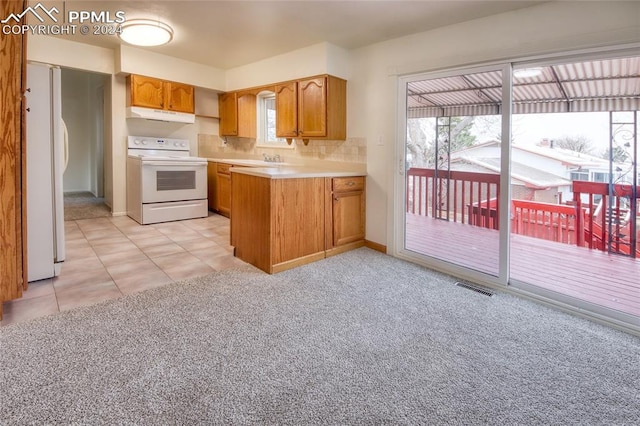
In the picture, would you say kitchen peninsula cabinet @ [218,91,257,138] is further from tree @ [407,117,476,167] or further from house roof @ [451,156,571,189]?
house roof @ [451,156,571,189]

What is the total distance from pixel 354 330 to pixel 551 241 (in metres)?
3.32

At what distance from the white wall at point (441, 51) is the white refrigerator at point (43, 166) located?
9.17ft

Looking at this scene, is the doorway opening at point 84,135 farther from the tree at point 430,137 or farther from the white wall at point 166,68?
the tree at point 430,137

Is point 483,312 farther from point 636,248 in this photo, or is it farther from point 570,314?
point 636,248

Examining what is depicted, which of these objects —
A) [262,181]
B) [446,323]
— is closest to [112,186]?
[262,181]

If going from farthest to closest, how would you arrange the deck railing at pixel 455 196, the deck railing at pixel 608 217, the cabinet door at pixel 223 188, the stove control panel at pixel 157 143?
the cabinet door at pixel 223 188, the stove control panel at pixel 157 143, the deck railing at pixel 455 196, the deck railing at pixel 608 217

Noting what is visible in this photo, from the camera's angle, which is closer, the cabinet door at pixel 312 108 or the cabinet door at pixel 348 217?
the cabinet door at pixel 348 217

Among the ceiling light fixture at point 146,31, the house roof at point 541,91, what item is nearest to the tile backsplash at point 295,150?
the house roof at point 541,91

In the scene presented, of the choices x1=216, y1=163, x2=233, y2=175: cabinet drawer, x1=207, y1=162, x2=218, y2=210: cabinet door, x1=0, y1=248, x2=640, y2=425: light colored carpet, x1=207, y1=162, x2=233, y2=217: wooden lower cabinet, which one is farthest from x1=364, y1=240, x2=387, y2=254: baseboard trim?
x1=207, y1=162, x2=218, y2=210: cabinet door

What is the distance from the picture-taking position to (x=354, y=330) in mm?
2109

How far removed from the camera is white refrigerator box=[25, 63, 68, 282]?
2619 millimetres

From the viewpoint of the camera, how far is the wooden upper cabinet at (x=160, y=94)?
4812 mm

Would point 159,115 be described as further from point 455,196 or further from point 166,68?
point 455,196

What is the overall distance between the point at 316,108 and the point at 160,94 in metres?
2.51
